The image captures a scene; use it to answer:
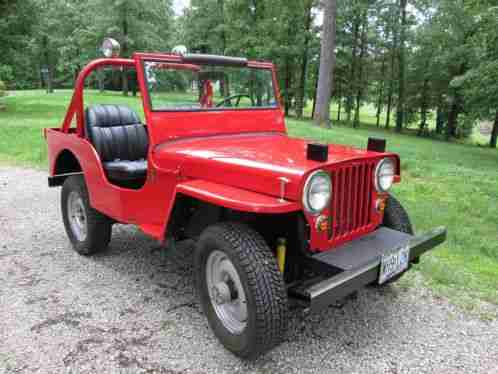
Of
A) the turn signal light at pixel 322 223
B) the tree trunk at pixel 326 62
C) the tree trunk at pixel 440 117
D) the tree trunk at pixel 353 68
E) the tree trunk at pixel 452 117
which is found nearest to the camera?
the turn signal light at pixel 322 223

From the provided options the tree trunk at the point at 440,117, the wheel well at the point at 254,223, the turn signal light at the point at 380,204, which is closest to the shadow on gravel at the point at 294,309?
the wheel well at the point at 254,223

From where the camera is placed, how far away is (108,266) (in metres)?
3.85

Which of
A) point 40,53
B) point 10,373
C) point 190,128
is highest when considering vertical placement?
point 40,53

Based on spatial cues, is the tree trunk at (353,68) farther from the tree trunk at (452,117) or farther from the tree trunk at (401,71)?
the tree trunk at (452,117)

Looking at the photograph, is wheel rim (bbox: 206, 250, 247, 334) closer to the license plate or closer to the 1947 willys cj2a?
the 1947 willys cj2a

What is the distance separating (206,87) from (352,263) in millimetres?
2021

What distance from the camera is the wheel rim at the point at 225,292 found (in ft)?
8.46

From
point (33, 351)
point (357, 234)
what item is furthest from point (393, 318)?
point (33, 351)

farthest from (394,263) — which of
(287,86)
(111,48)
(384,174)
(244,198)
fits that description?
(287,86)

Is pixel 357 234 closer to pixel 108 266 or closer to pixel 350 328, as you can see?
pixel 350 328

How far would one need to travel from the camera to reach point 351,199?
2686 mm

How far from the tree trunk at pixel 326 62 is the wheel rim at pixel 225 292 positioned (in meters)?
12.4

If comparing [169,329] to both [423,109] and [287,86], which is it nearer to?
[287,86]

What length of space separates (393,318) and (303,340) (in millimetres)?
759
